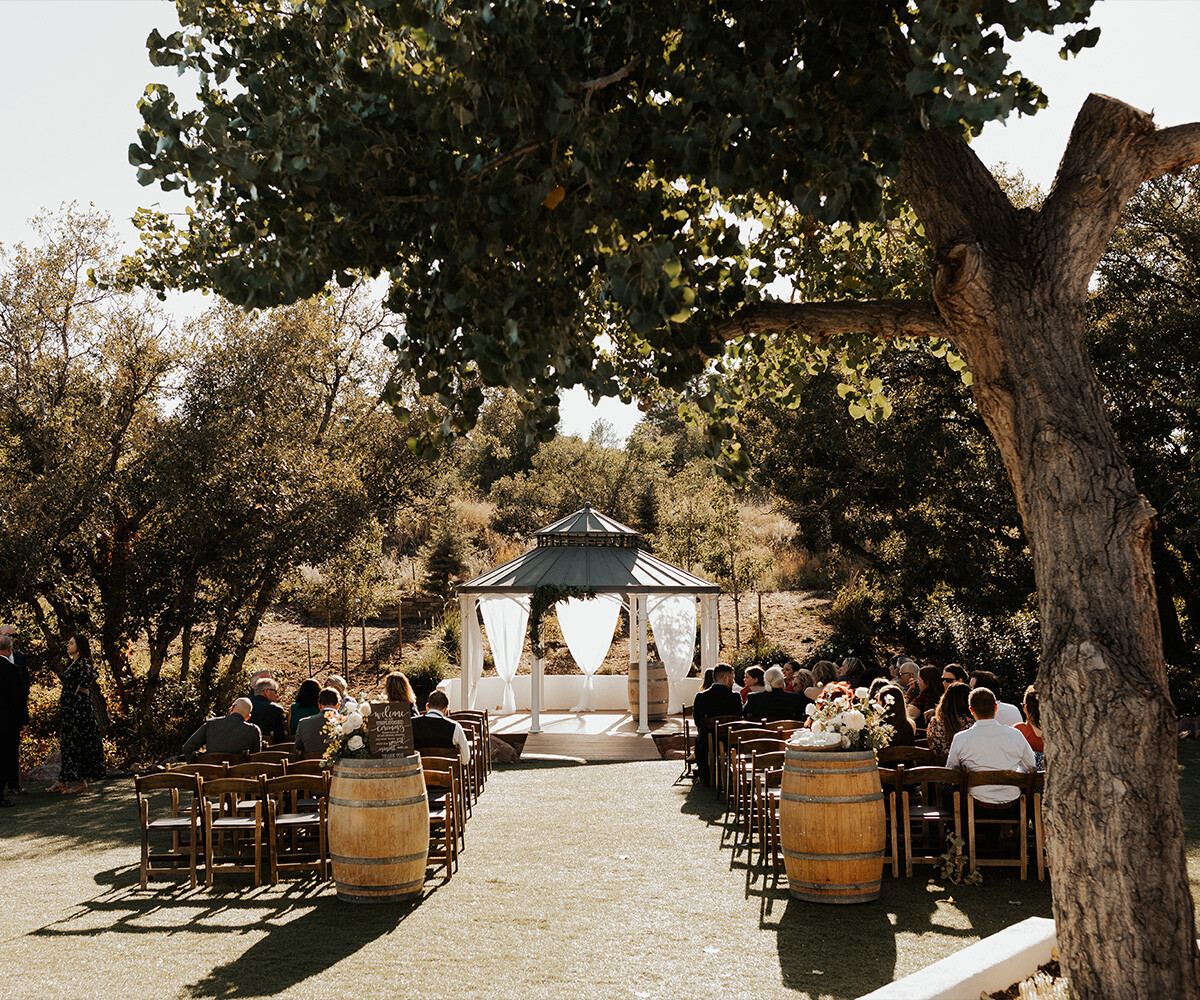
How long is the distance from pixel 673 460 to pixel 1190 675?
28.9 metres

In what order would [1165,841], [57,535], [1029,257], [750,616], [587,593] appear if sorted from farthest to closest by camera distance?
[750,616]
[587,593]
[57,535]
[1029,257]
[1165,841]

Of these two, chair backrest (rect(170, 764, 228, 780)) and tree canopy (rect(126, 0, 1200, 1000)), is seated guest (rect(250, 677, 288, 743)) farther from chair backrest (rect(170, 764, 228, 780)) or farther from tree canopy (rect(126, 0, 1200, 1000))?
tree canopy (rect(126, 0, 1200, 1000))

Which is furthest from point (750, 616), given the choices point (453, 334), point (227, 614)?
point (453, 334)

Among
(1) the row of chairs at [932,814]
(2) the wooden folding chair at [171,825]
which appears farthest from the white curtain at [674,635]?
(2) the wooden folding chair at [171,825]

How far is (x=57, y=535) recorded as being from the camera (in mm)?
13445

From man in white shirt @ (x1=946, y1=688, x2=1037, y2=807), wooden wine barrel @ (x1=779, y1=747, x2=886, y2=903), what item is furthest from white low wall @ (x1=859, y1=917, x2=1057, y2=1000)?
man in white shirt @ (x1=946, y1=688, x2=1037, y2=807)

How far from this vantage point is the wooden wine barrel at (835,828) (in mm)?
6719

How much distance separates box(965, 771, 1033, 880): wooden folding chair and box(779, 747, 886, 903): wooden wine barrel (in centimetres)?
85

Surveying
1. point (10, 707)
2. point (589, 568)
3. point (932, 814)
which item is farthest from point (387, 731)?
point (589, 568)

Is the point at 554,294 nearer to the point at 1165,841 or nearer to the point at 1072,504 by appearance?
the point at 1072,504

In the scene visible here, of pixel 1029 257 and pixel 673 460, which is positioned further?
pixel 673 460

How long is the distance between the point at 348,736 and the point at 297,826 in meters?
1.28

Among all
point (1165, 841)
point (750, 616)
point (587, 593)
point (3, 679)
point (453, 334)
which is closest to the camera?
point (1165, 841)

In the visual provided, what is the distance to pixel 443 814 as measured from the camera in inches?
328
